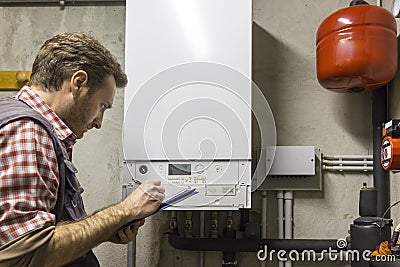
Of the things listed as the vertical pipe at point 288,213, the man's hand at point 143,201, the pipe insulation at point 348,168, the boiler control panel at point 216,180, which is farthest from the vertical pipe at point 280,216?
the man's hand at point 143,201

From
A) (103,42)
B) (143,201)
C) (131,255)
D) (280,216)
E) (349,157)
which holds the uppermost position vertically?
(103,42)

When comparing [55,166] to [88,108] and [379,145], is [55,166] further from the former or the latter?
[379,145]

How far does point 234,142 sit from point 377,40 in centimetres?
60

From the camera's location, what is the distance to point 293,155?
86.7 inches

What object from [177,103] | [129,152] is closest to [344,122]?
[177,103]

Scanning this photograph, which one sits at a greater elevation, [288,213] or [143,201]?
[143,201]

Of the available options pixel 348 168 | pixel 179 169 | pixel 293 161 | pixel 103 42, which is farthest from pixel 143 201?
pixel 103 42

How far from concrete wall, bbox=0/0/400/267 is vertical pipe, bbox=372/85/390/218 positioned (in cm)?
7

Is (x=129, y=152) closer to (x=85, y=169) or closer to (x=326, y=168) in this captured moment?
(x=85, y=169)

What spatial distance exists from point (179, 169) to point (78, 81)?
69 centimetres

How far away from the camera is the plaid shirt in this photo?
1077 millimetres

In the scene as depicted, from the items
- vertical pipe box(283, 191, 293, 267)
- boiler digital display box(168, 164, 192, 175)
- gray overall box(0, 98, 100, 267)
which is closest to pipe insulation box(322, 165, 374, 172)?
vertical pipe box(283, 191, 293, 267)

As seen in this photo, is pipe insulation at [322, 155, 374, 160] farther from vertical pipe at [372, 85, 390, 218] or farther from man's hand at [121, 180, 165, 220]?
man's hand at [121, 180, 165, 220]

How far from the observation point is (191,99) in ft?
6.32
